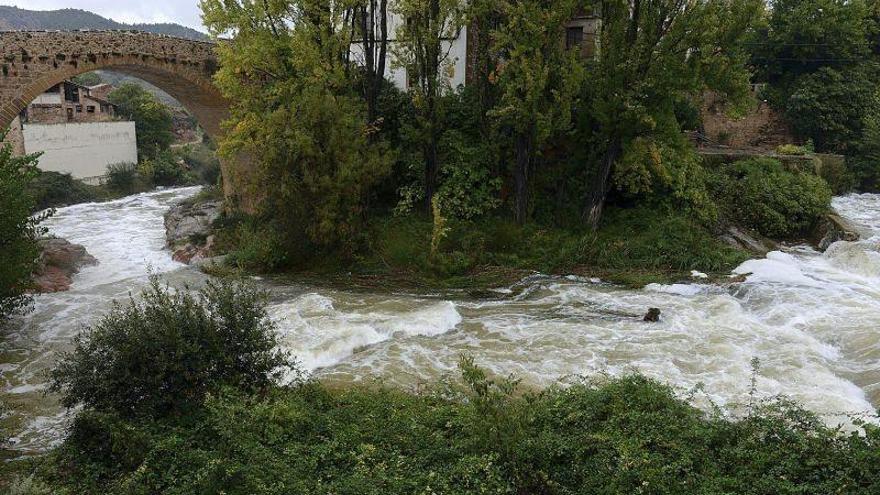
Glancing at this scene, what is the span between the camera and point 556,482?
6.10 meters

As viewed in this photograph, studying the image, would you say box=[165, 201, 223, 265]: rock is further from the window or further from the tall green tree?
the window

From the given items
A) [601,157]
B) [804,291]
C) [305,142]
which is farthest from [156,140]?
[804,291]

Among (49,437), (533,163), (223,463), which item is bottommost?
(49,437)

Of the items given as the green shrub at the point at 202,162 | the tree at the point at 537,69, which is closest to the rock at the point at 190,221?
the green shrub at the point at 202,162

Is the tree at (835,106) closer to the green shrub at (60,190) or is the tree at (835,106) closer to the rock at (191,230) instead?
the rock at (191,230)

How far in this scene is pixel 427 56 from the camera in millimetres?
15930

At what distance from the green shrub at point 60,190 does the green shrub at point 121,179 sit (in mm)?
1593

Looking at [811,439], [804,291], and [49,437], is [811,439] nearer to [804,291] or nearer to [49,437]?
[804,291]

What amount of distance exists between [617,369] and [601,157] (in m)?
8.35

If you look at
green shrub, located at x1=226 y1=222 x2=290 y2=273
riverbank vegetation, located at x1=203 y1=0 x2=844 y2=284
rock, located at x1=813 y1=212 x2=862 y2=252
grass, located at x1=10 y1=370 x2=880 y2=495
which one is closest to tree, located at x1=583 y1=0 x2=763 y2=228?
riverbank vegetation, located at x1=203 y1=0 x2=844 y2=284

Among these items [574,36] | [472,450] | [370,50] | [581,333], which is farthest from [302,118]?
[574,36]

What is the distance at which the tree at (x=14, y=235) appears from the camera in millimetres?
10445

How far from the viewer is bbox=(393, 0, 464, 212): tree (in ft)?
51.1

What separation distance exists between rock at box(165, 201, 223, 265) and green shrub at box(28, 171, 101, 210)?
7.57 m
